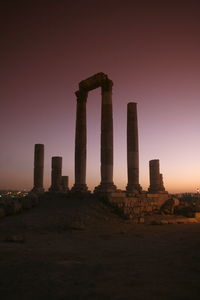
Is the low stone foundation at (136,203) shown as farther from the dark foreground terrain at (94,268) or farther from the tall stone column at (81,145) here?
the dark foreground terrain at (94,268)

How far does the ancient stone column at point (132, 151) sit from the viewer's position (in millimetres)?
24734

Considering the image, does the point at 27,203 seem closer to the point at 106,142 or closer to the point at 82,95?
the point at 106,142

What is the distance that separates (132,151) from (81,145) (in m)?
4.54

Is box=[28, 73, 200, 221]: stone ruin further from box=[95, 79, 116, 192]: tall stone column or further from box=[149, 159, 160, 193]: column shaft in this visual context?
box=[149, 159, 160, 193]: column shaft

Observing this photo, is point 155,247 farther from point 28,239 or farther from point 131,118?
point 131,118

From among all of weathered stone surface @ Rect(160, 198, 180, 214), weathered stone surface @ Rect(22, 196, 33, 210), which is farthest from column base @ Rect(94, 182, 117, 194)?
weathered stone surface @ Rect(22, 196, 33, 210)

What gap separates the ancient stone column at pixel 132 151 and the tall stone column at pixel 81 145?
12.9ft

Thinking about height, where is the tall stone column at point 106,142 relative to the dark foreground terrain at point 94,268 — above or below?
above

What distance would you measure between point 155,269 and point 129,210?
1399 cm

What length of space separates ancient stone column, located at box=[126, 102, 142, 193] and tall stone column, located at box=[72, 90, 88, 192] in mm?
3929

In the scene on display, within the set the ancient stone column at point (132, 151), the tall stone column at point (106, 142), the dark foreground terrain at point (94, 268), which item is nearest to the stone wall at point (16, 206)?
the tall stone column at point (106, 142)

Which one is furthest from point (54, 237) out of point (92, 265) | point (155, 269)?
point (155, 269)

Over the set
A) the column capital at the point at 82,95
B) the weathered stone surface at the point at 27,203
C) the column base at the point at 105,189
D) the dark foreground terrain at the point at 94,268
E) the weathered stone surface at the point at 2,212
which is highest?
the column capital at the point at 82,95

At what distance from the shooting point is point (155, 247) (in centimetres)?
941
